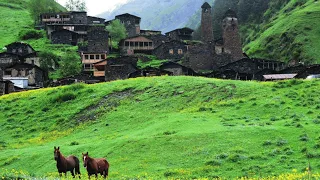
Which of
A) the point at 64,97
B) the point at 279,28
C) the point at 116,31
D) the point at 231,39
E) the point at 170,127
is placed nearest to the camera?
the point at 170,127

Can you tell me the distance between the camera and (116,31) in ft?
385

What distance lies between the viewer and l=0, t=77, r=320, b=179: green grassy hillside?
Answer: 2647 centimetres

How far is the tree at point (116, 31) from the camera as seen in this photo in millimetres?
116625

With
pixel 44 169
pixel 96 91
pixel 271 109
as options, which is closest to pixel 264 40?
pixel 96 91

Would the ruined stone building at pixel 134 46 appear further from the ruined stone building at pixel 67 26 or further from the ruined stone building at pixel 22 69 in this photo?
the ruined stone building at pixel 22 69

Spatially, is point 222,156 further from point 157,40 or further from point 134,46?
point 157,40

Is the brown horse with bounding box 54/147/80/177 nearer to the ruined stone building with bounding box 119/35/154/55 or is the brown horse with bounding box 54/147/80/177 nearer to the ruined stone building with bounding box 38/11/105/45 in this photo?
the ruined stone building with bounding box 119/35/154/55

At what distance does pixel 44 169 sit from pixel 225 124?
12.5 metres

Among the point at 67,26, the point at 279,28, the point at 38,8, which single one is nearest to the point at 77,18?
the point at 67,26

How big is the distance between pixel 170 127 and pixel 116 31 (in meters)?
84.4

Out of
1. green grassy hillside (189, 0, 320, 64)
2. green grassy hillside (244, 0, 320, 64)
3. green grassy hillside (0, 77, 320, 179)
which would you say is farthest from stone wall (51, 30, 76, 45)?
green grassy hillside (0, 77, 320, 179)

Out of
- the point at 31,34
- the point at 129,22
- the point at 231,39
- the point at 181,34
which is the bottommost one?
the point at 231,39

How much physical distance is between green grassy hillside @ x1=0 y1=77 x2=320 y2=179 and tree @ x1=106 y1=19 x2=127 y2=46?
2431 inches

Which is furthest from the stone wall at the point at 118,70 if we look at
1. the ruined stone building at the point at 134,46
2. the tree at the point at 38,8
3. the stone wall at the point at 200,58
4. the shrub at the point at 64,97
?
the tree at the point at 38,8
